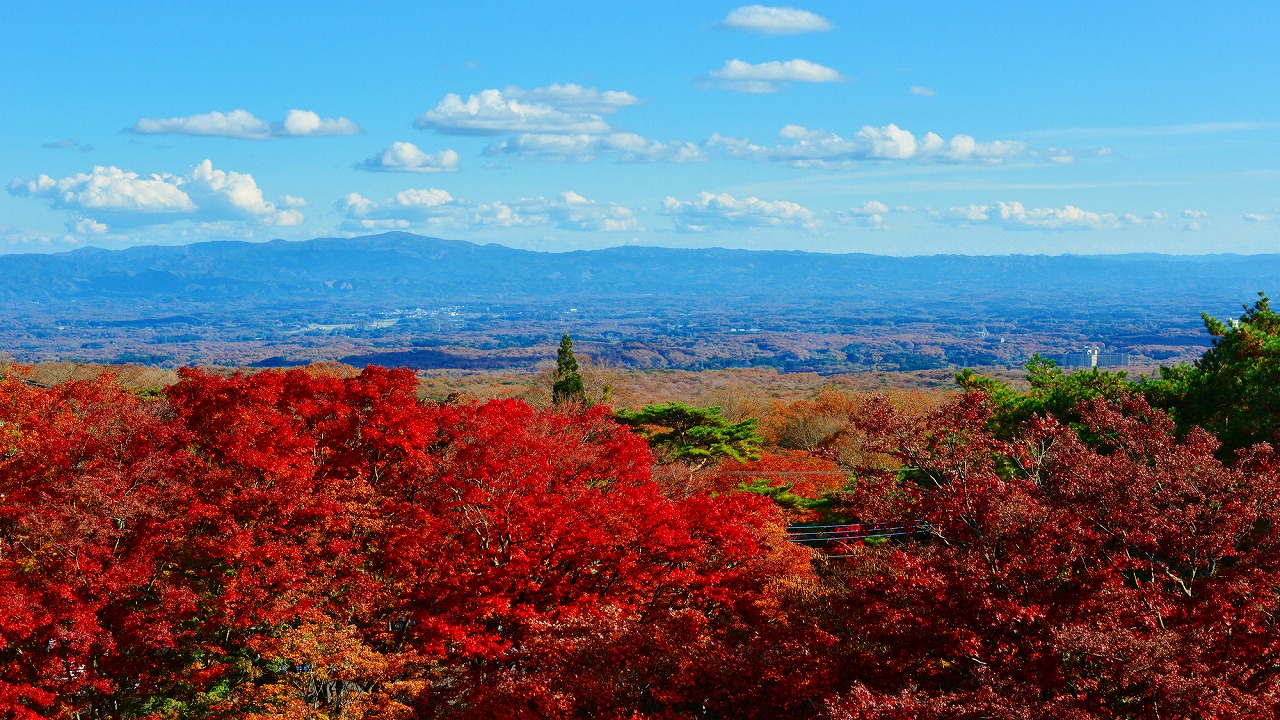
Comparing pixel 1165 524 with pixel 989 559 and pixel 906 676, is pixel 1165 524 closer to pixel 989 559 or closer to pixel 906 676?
pixel 989 559

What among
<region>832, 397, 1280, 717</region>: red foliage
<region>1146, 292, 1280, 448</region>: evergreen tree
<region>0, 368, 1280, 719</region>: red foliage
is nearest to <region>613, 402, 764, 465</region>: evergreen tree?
<region>0, 368, 1280, 719</region>: red foliage

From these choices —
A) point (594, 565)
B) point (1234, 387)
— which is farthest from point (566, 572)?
point (1234, 387)

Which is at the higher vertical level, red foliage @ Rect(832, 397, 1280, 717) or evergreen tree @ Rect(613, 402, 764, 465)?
red foliage @ Rect(832, 397, 1280, 717)

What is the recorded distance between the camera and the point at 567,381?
44.4 m

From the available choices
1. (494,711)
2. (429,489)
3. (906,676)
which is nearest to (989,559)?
(906,676)

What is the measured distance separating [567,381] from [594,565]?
82.3 feet

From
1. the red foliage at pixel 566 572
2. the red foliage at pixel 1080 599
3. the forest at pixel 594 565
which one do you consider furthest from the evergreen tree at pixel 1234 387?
the red foliage at pixel 1080 599

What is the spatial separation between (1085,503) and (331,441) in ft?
47.1

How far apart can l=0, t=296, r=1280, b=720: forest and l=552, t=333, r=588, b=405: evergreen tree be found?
54.2 ft

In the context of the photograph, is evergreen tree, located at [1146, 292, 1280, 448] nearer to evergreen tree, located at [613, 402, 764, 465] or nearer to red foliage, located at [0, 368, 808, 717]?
red foliage, located at [0, 368, 808, 717]

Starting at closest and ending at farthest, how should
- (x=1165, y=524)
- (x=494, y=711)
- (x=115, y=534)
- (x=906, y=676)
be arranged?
(x=1165, y=524) < (x=906, y=676) < (x=494, y=711) < (x=115, y=534)

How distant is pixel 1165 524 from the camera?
40.2 feet

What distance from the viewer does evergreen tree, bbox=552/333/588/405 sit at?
43.0 meters

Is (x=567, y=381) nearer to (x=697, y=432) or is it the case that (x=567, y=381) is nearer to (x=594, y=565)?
(x=697, y=432)
